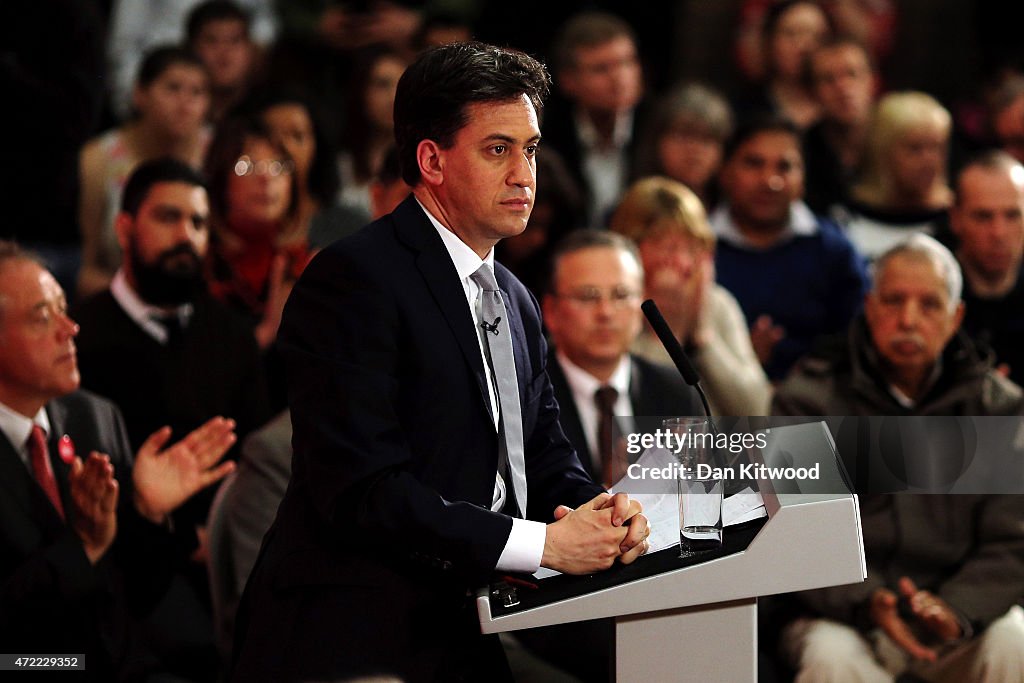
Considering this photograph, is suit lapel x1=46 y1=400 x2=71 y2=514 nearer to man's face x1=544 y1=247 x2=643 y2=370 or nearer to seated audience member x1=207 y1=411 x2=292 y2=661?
seated audience member x1=207 y1=411 x2=292 y2=661

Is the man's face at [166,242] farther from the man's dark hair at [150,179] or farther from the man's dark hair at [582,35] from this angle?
the man's dark hair at [582,35]

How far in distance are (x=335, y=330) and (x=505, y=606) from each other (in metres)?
0.44

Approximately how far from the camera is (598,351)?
11.5 ft

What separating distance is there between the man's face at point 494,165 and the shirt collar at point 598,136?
11.6 ft

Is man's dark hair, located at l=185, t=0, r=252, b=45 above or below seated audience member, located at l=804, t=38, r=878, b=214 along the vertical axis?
above

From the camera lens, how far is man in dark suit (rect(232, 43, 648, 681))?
188cm

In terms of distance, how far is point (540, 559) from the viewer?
1919 millimetres

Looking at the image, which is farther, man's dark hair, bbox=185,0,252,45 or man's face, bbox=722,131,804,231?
man's dark hair, bbox=185,0,252,45

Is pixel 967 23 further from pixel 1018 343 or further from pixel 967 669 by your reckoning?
pixel 967 669

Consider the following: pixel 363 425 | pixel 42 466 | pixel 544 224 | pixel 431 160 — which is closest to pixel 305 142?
pixel 544 224

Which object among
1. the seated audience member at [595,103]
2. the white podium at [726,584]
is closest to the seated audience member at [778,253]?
the seated audience member at [595,103]

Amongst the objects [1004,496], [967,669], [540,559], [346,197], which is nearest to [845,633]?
[967,669]

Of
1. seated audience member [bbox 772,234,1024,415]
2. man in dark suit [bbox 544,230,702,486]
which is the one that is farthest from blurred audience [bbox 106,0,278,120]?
seated audience member [bbox 772,234,1024,415]

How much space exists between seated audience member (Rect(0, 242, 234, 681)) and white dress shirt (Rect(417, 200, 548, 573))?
108 cm
